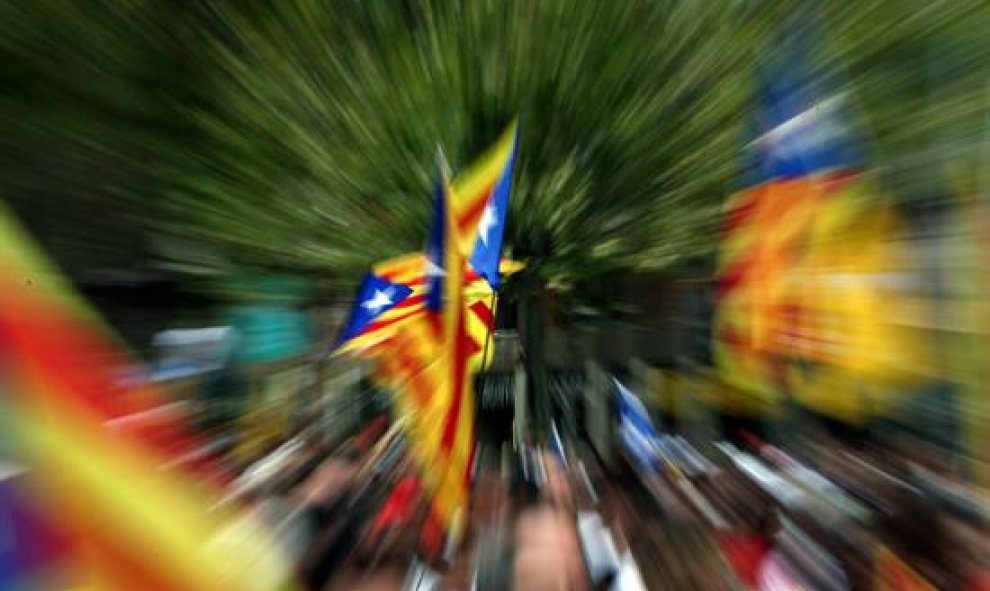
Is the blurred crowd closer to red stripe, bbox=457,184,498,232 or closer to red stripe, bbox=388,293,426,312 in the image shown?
red stripe, bbox=388,293,426,312

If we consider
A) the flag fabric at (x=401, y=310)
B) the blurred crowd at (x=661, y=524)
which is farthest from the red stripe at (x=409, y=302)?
the blurred crowd at (x=661, y=524)

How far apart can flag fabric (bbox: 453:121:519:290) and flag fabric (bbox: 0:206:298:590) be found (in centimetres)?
247

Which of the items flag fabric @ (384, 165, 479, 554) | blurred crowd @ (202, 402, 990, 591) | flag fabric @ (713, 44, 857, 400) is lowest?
blurred crowd @ (202, 402, 990, 591)

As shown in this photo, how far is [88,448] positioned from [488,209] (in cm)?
271

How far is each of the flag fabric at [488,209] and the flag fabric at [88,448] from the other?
2.47 m

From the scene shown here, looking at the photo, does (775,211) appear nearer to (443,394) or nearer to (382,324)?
(443,394)

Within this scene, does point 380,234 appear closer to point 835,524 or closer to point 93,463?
point 835,524

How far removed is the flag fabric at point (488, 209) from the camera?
354cm

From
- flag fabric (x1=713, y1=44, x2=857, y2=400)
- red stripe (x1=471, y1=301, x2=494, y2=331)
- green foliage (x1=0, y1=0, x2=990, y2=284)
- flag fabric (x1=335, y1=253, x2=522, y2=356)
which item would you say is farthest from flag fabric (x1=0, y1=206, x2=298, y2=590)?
red stripe (x1=471, y1=301, x2=494, y2=331)

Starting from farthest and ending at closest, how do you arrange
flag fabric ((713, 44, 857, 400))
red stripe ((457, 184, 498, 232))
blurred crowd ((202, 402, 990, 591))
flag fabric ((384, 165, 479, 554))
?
red stripe ((457, 184, 498, 232)) → flag fabric ((713, 44, 857, 400)) → flag fabric ((384, 165, 479, 554)) → blurred crowd ((202, 402, 990, 591))

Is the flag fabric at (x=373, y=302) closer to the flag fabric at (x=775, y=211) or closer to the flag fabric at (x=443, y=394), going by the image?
the flag fabric at (x=443, y=394)

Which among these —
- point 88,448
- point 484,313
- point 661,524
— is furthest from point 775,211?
point 88,448

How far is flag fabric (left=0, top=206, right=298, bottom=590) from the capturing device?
923 mm

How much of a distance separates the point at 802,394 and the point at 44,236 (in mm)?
3224
